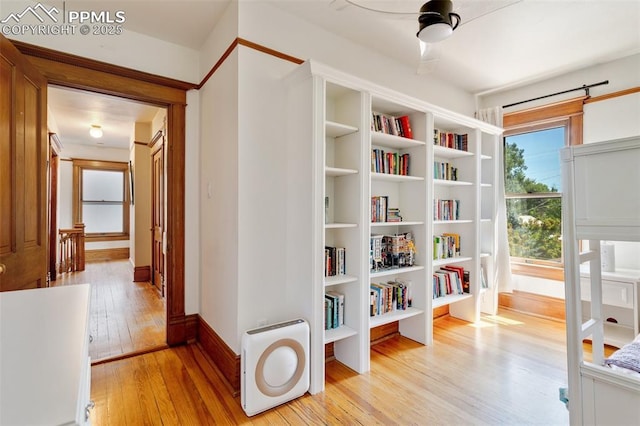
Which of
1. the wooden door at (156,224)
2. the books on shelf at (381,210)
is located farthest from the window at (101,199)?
the books on shelf at (381,210)

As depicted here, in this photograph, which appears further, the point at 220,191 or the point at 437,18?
the point at 220,191

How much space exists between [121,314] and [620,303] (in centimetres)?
512

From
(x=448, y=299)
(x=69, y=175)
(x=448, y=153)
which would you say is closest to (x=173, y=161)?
(x=448, y=153)

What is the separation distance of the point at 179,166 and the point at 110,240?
20.0ft

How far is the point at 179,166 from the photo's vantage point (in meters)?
2.73

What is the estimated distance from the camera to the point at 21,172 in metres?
1.84

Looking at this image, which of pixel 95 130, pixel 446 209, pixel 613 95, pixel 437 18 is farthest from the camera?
pixel 95 130

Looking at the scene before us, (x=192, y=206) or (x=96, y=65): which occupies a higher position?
(x=96, y=65)

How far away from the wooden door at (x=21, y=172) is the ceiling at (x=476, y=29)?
80 centimetres

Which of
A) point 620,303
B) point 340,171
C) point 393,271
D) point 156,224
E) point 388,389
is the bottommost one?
point 388,389

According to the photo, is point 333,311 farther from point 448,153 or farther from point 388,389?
point 448,153

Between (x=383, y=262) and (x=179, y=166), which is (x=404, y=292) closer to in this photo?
(x=383, y=262)

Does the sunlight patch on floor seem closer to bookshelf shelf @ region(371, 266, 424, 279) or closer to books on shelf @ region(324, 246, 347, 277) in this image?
bookshelf shelf @ region(371, 266, 424, 279)

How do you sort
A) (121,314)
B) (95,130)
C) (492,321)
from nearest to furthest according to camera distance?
(492,321)
(121,314)
(95,130)
